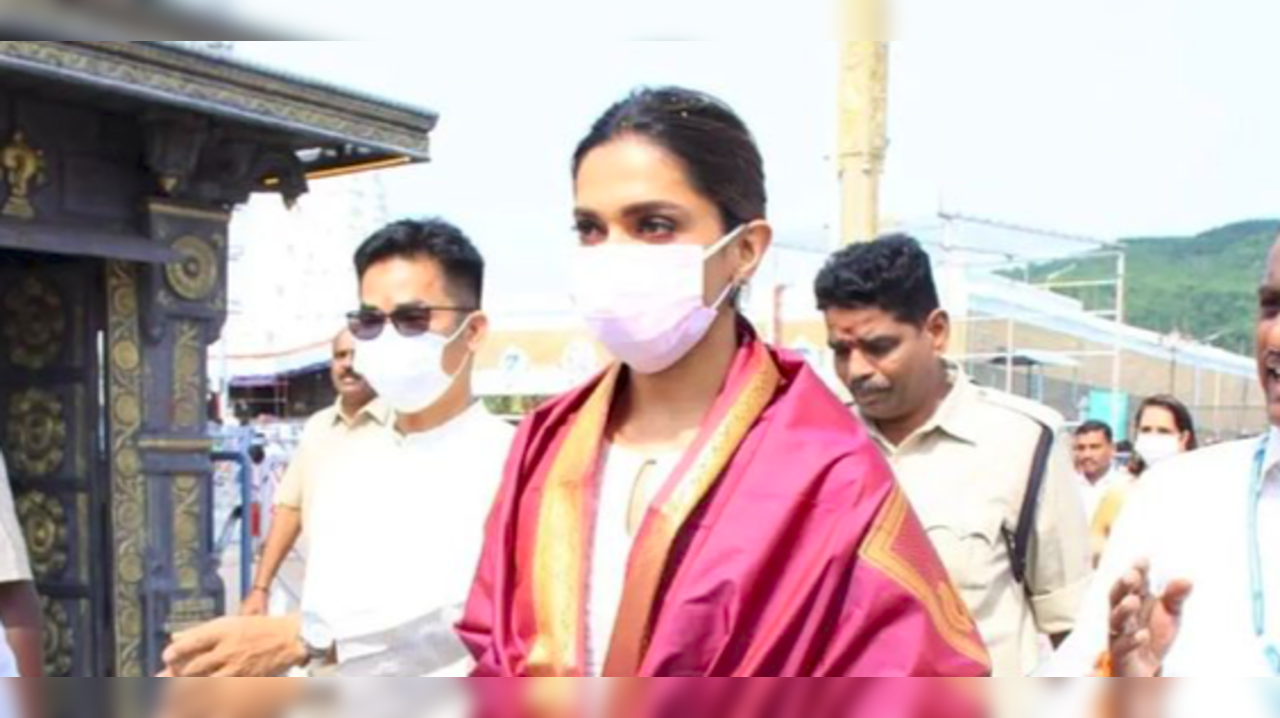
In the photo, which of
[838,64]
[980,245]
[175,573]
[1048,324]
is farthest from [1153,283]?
[175,573]

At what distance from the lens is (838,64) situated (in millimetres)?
4168

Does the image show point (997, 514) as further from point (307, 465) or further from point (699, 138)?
point (307, 465)

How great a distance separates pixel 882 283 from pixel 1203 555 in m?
1.16

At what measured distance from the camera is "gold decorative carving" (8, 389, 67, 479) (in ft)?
16.0

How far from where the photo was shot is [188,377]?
16.5 ft

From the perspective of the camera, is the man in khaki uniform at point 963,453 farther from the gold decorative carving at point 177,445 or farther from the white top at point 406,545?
the gold decorative carving at point 177,445

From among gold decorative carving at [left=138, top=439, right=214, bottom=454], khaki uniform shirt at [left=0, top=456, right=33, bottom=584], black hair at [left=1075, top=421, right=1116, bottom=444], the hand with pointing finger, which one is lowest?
black hair at [left=1075, top=421, right=1116, bottom=444]

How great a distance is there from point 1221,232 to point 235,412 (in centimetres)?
1017

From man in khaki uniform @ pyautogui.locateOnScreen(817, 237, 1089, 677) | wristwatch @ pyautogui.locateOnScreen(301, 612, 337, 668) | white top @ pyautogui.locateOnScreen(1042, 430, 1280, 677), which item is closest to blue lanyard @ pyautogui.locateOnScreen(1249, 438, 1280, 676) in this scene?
white top @ pyautogui.locateOnScreen(1042, 430, 1280, 677)

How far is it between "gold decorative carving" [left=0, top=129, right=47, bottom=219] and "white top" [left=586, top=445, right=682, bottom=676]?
3467 millimetres

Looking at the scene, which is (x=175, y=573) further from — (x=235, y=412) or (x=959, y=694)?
(x=235, y=412)

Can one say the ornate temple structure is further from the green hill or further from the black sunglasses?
the green hill

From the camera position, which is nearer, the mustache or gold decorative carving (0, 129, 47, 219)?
the mustache

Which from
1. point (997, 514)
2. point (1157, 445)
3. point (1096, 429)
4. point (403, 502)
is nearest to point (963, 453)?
point (997, 514)
